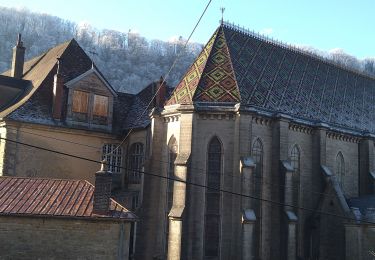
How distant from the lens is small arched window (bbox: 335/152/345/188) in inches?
1228

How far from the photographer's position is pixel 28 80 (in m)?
32.4

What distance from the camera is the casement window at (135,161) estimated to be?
30.5 m

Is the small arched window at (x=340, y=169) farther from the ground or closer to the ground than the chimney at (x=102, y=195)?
farther from the ground

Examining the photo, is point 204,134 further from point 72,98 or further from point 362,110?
point 362,110

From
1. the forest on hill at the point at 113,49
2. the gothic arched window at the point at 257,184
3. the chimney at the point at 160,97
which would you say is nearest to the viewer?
the gothic arched window at the point at 257,184

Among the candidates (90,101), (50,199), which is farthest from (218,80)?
(50,199)

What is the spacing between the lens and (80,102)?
30844mm

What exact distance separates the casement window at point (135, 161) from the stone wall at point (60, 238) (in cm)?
1134

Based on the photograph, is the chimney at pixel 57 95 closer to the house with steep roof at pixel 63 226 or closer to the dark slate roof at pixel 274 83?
the dark slate roof at pixel 274 83

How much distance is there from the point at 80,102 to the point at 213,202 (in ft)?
36.0

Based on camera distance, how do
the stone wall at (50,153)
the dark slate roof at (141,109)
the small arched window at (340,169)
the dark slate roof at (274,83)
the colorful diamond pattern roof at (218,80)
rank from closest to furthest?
the colorful diamond pattern roof at (218,80) < the dark slate roof at (274,83) < the stone wall at (50,153) < the small arched window at (340,169) < the dark slate roof at (141,109)

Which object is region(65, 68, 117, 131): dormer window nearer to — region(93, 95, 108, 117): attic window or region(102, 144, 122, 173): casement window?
region(93, 95, 108, 117): attic window

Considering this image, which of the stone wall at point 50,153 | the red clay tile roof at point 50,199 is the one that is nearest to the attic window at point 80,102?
the stone wall at point 50,153

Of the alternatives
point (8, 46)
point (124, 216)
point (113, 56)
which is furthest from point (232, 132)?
point (8, 46)
